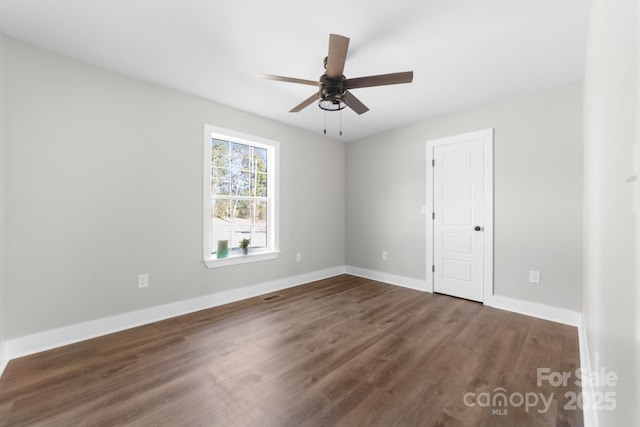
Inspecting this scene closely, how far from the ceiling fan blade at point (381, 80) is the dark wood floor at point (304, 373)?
6.98 feet

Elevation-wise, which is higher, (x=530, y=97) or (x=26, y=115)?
(x=530, y=97)

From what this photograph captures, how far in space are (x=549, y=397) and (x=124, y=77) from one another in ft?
14.2

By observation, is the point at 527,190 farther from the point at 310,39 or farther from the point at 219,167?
the point at 219,167

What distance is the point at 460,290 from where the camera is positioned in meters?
3.54

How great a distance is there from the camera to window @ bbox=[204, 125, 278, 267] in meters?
3.33

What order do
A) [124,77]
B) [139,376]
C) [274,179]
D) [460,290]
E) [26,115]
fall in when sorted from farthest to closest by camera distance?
[274,179] → [460,290] → [124,77] → [26,115] → [139,376]

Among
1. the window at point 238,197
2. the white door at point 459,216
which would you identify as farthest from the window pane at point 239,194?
the white door at point 459,216

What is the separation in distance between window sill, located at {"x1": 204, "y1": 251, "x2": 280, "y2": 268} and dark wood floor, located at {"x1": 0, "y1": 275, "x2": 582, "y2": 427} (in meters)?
0.62

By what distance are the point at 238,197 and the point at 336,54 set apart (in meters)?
2.34

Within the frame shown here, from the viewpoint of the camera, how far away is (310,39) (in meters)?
2.11

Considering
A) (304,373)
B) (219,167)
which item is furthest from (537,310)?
(219,167)

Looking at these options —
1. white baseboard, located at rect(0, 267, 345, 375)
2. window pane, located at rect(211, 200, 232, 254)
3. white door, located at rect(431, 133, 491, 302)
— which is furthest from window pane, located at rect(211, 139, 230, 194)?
white door, located at rect(431, 133, 491, 302)

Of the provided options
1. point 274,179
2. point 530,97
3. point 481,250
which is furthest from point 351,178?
point 530,97

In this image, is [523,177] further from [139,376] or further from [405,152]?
[139,376]
